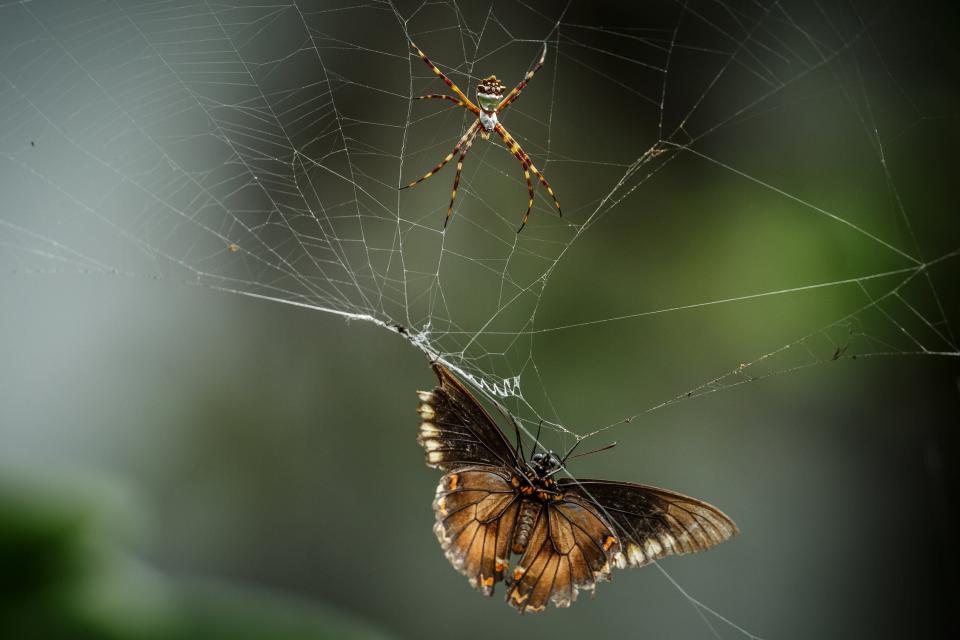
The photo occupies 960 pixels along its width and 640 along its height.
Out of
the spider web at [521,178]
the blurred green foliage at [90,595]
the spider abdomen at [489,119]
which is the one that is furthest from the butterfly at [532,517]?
the spider web at [521,178]

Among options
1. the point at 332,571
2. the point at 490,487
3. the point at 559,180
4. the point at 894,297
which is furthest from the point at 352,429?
the point at 894,297

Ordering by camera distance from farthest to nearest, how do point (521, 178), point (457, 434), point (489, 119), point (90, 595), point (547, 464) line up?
1. point (521, 178)
2. point (489, 119)
3. point (547, 464)
4. point (457, 434)
5. point (90, 595)

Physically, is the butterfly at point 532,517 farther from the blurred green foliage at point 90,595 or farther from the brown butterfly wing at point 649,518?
the blurred green foliage at point 90,595

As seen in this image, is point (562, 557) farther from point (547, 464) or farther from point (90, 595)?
point (90, 595)

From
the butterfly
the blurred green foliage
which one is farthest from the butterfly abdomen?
the blurred green foliage

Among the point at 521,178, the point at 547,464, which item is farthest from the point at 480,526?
the point at 521,178

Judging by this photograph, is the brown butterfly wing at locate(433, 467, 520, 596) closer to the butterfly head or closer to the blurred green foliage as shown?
the butterfly head
